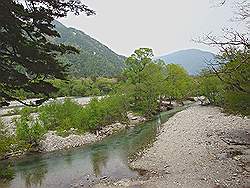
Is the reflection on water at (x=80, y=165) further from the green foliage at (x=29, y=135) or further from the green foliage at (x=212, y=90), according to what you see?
the green foliage at (x=212, y=90)

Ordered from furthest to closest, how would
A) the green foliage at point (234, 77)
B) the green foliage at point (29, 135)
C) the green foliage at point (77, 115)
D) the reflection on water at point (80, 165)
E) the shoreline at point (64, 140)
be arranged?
the green foliage at point (77, 115), the green foliage at point (29, 135), the shoreline at point (64, 140), the reflection on water at point (80, 165), the green foliage at point (234, 77)

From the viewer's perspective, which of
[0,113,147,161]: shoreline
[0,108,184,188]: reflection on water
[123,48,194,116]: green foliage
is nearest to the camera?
[0,108,184,188]: reflection on water

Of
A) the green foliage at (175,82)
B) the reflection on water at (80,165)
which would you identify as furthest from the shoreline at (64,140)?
the green foliage at (175,82)

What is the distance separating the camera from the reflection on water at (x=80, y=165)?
2149cm

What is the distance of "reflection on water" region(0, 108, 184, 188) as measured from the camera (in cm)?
2149

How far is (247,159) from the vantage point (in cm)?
2075

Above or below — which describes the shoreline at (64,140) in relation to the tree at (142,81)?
below

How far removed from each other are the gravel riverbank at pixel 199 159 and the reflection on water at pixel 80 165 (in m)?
1.51

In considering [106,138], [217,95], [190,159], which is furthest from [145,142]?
[217,95]

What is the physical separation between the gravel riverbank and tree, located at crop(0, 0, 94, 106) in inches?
463

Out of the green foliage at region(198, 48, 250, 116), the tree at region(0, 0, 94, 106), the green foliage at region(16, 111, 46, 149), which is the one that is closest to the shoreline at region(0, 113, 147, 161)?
the green foliage at region(16, 111, 46, 149)

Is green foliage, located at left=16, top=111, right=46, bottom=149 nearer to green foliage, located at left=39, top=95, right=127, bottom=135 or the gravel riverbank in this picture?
green foliage, located at left=39, top=95, right=127, bottom=135

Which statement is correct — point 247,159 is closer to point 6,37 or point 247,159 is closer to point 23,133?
point 6,37

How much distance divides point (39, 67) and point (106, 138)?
1181 inches
